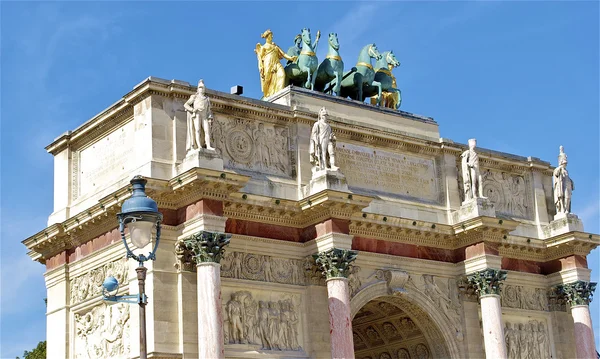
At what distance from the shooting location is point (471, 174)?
1303 inches

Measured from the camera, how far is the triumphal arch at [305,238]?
2700 centimetres

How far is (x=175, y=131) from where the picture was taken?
28.3 metres

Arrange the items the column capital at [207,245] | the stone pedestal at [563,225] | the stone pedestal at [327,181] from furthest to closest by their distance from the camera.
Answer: the stone pedestal at [563,225] → the stone pedestal at [327,181] → the column capital at [207,245]

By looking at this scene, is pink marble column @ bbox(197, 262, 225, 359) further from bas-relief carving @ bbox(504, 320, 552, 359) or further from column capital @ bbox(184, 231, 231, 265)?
bas-relief carving @ bbox(504, 320, 552, 359)

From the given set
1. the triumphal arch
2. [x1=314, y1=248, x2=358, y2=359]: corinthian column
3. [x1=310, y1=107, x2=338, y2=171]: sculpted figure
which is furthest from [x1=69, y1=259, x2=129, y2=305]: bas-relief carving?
[x1=310, y1=107, x2=338, y2=171]: sculpted figure

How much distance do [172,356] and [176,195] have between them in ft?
13.6

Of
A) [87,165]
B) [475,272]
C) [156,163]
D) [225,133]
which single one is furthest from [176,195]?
[475,272]

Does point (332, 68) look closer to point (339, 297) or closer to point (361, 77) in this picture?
point (361, 77)

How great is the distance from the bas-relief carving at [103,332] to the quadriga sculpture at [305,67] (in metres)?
9.48

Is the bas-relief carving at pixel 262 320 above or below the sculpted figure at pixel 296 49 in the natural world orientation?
below

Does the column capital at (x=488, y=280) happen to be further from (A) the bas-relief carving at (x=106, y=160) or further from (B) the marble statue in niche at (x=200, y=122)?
(A) the bas-relief carving at (x=106, y=160)

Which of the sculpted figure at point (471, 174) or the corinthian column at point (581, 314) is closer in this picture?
the sculpted figure at point (471, 174)

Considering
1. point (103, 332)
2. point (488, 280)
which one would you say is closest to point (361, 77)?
point (488, 280)

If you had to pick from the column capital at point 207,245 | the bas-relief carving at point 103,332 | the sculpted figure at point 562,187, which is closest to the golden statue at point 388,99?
the sculpted figure at point 562,187
